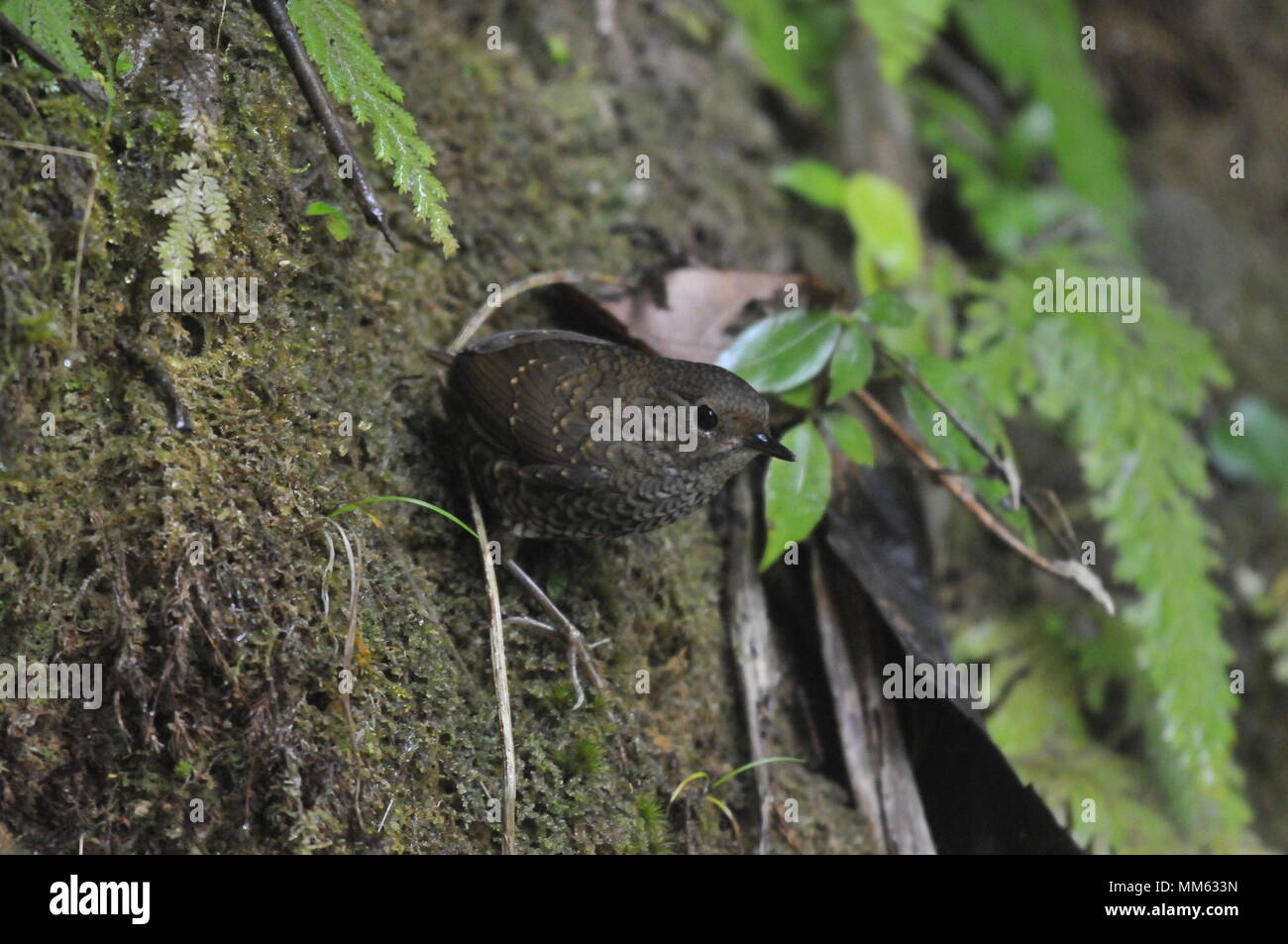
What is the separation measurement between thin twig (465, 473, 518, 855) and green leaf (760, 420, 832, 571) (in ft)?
2.63

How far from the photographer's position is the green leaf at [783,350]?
320 centimetres

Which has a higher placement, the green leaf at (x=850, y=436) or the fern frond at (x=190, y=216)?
the fern frond at (x=190, y=216)

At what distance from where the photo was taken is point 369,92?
8.57ft

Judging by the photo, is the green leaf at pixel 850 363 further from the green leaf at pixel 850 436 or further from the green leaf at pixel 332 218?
the green leaf at pixel 332 218

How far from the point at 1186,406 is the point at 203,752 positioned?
148 inches

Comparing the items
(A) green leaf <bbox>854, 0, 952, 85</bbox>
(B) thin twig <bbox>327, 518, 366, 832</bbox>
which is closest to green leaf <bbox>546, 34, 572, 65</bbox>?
(A) green leaf <bbox>854, 0, 952, 85</bbox>

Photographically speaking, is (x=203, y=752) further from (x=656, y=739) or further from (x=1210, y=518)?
(x=1210, y=518)

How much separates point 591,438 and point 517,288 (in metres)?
0.77

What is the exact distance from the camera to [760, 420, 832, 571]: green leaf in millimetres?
3070

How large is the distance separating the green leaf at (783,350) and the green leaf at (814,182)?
147 centimetres

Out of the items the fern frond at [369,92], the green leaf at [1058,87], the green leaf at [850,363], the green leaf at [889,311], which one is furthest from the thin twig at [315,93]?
the green leaf at [1058,87]

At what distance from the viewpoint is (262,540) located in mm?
2471
